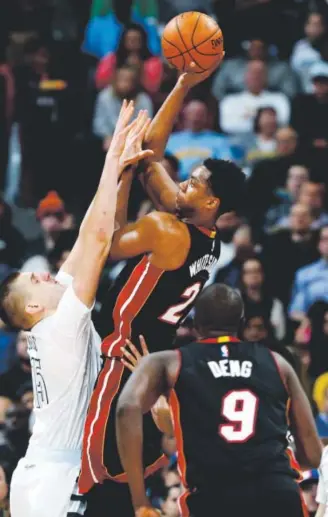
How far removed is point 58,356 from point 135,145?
4.28ft

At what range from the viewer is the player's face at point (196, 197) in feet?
22.2

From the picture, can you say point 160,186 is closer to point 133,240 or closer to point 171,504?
point 133,240

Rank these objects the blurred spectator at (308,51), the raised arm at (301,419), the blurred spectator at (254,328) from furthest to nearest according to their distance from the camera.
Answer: the blurred spectator at (308,51) < the blurred spectator at (254,328) < the raised arm at (301,419)

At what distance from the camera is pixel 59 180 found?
42.8 feet

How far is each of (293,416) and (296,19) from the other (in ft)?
32.2

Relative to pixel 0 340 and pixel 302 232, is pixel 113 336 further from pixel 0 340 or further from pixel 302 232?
pixel 302 232

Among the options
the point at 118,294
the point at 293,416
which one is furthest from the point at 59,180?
the point at 293,416

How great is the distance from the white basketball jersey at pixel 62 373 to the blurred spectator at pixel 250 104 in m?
7.09

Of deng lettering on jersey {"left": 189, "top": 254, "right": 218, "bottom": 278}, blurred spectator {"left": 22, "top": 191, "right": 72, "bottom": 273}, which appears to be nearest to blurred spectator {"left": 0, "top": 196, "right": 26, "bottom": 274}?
blurred spectator {"left": 22, "top": 191, "right": 72, "bottom": 273}

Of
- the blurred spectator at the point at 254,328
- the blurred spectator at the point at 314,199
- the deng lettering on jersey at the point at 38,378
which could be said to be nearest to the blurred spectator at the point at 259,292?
the blurred spectator at the point at 254,328

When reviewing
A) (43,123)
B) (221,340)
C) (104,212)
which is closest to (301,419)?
(221,340)

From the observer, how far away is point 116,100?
1329 centimetres

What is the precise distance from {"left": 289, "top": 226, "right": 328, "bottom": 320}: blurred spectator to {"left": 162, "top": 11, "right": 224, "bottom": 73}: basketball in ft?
13.1

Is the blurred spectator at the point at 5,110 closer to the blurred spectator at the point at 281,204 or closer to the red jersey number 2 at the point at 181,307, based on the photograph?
the blurred spectator at the point at 281,204
